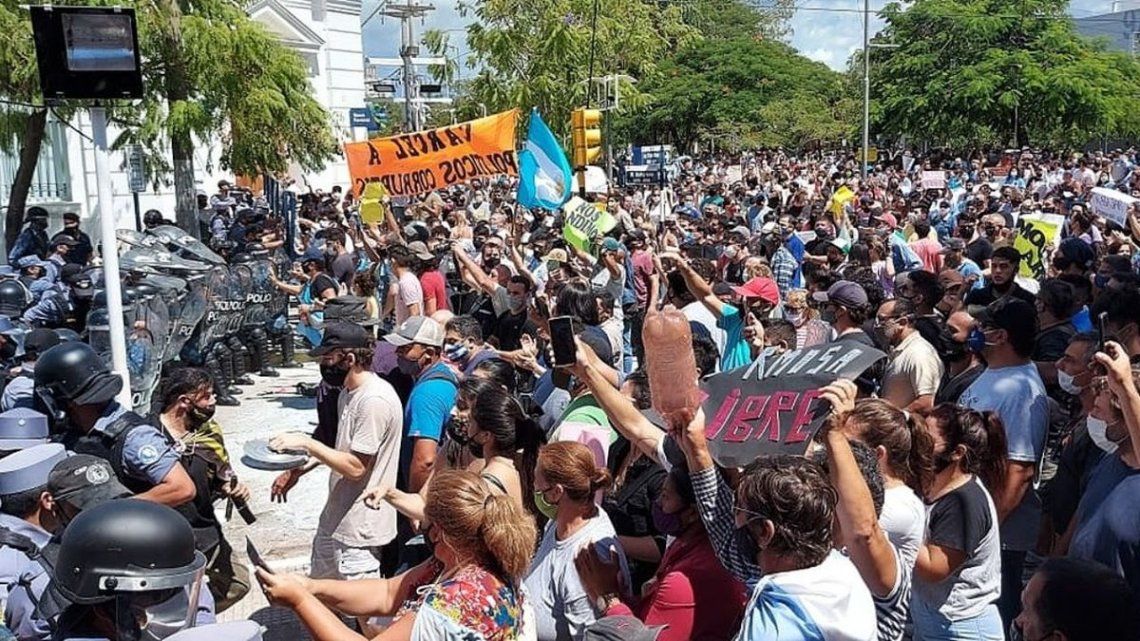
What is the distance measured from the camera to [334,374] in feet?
18.9

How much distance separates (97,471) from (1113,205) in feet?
29.1

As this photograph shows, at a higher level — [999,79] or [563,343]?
[999,79]

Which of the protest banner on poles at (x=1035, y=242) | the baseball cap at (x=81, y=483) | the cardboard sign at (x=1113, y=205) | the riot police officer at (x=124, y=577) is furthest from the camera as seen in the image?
the protest banner on poles at (x=1035, y=242)

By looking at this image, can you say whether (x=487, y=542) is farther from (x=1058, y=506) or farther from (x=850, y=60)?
(x=850, y=60)

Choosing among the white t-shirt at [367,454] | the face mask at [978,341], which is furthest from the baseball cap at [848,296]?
the white t-shirt at [367,454]

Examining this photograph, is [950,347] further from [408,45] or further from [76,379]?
[408,45]

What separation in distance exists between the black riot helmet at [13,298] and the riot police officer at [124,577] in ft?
23.8

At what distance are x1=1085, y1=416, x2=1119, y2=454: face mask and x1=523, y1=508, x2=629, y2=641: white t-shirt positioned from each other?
192 centimetres

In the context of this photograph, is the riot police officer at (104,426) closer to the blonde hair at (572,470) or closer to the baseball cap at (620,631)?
the blonde hair at (572,470)

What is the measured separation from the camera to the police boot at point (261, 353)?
12.8 m

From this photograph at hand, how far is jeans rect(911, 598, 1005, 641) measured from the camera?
3805 mm

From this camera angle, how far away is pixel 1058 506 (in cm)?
482

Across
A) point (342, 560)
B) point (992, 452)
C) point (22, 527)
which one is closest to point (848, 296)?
point (992, 452)

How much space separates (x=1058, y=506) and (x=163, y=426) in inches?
158
